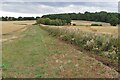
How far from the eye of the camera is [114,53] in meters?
13.9

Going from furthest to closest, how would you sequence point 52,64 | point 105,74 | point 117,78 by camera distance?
point 52,64 → point 105,74 → point 117,78

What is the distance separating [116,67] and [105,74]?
162 centimetres

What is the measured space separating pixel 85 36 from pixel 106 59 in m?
7.10

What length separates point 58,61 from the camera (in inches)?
539

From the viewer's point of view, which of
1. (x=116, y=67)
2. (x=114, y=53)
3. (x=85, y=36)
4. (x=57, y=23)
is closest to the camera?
(x=116, y=67)

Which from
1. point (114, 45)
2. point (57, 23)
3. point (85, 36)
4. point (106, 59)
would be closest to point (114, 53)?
point (106, 59)

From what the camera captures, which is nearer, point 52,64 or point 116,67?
point 116,67

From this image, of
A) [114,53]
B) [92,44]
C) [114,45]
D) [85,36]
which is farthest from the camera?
[85,36]

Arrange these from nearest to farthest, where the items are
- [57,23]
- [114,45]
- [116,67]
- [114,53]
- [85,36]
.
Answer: [116,67]
[114,53]
[114,45]
[85,36]
[57,23]

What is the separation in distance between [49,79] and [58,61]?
12.9 feet

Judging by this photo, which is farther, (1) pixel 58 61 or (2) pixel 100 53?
(2) pixel 100 53

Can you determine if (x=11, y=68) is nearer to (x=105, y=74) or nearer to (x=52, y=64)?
(x=52, y=64)

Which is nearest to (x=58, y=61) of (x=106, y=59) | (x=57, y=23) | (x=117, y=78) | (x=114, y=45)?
(x=106, y=59)

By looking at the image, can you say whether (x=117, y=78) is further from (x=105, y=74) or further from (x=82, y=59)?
(x=82, y=59)
